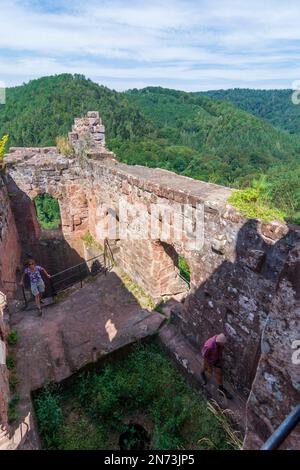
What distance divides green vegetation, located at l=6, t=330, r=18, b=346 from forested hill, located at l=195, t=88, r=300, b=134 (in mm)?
100051

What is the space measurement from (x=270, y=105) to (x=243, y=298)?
120616 mm

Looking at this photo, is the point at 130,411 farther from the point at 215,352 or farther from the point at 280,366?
the point at 280,366

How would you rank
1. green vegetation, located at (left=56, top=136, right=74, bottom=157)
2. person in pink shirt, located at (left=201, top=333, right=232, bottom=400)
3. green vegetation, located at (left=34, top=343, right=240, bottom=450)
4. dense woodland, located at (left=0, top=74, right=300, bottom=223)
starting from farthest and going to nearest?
dense woodland, located at (left=0, top=74, right=300, bottom=223)
green vegetation, located at (left=56, top=136, right=74, bottom=157)
person in pink shirt, located at (left=201, top=333, right=232, bottom=400)
green vegetation, located at (left=34, top=343, right=240, bottom=450)

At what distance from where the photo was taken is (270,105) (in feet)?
359

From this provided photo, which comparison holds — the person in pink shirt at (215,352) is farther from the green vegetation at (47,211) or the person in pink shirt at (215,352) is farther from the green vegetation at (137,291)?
the green vegetation at (47,211)

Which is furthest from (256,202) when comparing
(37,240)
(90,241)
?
(37,240)

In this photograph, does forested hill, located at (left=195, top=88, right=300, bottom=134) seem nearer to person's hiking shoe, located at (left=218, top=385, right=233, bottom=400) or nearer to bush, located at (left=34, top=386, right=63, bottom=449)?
person's hiking shoe, located at (left=218, top=385, right=233, bottom=400)

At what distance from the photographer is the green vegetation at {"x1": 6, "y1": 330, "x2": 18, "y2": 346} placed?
21.6 ft

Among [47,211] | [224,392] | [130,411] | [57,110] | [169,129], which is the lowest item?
[47,211]

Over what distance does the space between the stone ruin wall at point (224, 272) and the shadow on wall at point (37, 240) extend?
7.02 feet

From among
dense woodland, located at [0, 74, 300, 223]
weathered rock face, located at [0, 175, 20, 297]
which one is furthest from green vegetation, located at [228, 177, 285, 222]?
dense woodland, located at [0, 74, 300, 223]

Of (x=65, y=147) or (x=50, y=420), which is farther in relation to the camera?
(x=65, y=147)

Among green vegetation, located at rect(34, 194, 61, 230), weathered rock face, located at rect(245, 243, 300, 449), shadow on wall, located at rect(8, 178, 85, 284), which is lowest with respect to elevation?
green vegetation, located at rect(34, 194, 61, 230)

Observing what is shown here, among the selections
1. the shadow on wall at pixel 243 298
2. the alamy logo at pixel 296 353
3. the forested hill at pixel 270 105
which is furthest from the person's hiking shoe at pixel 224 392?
the forested hill at pixel 270 105
